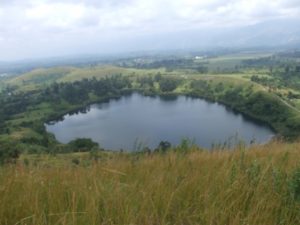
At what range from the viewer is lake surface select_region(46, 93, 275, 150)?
232 feet

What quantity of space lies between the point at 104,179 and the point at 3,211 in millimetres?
1032

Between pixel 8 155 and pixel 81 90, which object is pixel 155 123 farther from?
pixel 8 155

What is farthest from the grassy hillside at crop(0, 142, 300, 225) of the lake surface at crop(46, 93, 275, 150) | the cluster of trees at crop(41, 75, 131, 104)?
the cluster of trees at crop(41, 75, 131, 104)

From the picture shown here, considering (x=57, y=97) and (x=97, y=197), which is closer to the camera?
(x=97, y=197)

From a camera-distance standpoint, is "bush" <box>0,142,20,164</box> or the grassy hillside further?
"bush" <box>0,142,20,164</box>

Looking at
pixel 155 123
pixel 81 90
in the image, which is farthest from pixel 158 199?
pixel 81 90

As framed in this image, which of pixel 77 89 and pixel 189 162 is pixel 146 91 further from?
pixel 189 162

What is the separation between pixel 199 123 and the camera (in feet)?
271

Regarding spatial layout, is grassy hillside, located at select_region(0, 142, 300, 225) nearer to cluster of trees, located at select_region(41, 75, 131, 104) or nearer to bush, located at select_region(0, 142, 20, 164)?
bush, located at select_region(0, 142, 20, 164)

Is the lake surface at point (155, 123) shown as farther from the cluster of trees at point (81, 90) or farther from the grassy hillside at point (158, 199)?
the grassy hillside at point (158, 199)

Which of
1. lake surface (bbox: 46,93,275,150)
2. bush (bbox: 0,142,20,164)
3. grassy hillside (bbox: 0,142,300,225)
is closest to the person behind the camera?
grassy hillside (bbox: 0,142,300,225)

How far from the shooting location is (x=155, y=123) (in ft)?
279

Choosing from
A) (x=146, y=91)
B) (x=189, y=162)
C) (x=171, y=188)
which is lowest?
(x=146, y=91)

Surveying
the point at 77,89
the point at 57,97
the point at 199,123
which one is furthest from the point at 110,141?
the point at 77,89
